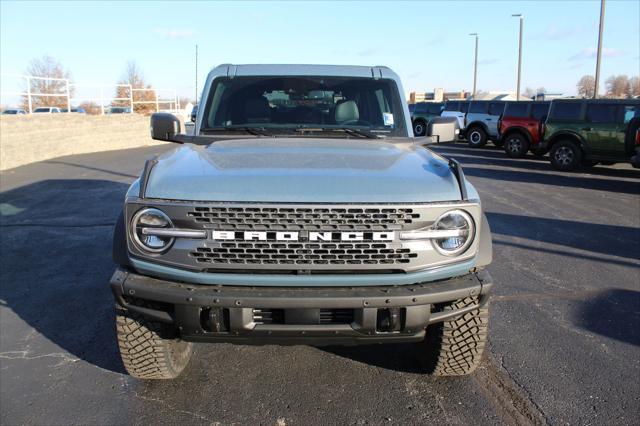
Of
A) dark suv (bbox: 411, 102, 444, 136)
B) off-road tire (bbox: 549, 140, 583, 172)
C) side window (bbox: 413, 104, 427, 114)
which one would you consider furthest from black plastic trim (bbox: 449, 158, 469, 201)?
side window (bbox: 413, 104, 427, 114)

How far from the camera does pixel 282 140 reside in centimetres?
386

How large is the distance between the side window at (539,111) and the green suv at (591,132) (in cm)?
282

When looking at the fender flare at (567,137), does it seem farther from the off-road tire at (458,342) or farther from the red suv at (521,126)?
the off-road tire at (458,342)

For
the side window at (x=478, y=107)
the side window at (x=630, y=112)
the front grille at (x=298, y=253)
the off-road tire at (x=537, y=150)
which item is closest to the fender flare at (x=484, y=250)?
the front grille at (x=298, y=253)

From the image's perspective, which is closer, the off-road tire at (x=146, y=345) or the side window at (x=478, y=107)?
the off-road tire at (x=146, y=345)

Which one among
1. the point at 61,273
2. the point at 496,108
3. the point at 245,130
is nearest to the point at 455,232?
the point at 245,130

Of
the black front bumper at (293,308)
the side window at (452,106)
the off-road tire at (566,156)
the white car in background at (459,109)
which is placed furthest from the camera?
the side window at (452,106)

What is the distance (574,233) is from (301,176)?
622 cm

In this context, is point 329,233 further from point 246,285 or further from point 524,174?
point 524,174

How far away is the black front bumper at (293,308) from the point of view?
2641 millimetres

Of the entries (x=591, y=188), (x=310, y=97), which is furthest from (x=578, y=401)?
(x=591, y=188)

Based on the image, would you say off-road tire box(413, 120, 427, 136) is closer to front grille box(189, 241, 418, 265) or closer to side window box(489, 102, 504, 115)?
side window box(489, 102, 504, 115)

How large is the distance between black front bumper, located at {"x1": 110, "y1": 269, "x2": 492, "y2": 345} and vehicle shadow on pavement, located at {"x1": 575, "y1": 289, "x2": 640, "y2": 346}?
6.85 feet

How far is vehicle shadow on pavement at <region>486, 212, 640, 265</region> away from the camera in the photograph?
22.9 feet
